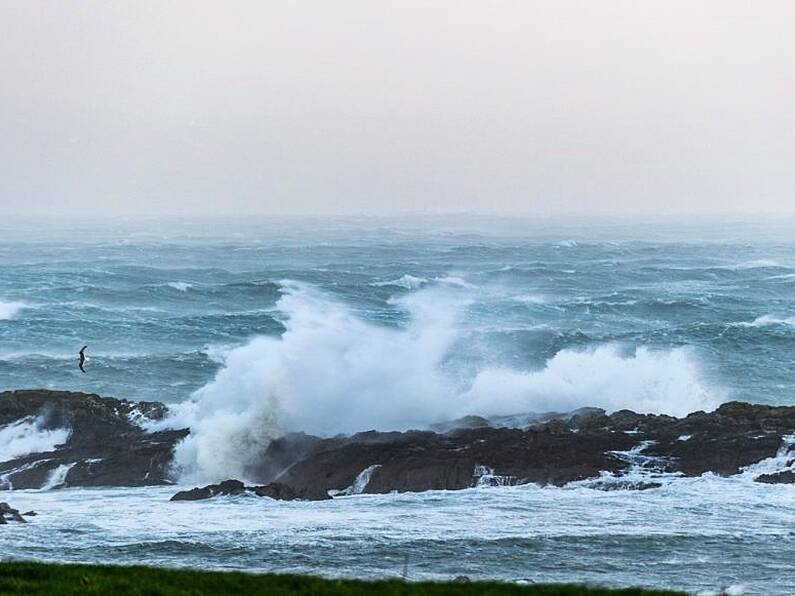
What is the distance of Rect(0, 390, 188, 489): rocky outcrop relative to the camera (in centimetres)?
2642

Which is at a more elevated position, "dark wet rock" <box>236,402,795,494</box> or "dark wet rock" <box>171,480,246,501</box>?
"dark wet rock" <box>236,402,795,494</box>

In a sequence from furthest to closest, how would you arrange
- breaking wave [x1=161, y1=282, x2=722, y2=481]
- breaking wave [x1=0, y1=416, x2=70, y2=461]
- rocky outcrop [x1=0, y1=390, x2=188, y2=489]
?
breaking wave [x1=161, y1=282, x2=722, y2=481], breaking wave [x1=0, y1=416, x2=70, y2=461], rocky outcrop [x1=0, y1=390, x2=188, y2=489]

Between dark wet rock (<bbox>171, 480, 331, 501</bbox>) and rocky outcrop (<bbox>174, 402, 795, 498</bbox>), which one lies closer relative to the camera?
dark wet rock (<bbox>171, 480, 331, 501</bbox>)

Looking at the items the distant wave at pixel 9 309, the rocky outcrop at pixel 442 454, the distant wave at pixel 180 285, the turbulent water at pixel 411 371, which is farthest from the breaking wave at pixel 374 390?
the distant wave at pixel 180 285

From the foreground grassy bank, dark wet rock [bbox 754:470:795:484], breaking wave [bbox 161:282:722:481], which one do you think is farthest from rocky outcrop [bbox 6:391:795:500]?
the foreground grassy bank

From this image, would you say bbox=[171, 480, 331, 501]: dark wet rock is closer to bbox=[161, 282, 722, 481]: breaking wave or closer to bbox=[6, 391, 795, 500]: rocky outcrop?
bbox=[6, 391, 795, 500]: rocky outcrop

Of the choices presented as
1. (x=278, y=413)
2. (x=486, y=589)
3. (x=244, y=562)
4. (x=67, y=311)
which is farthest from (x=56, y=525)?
(x=67, y=311)

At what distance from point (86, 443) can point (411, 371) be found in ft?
42.4

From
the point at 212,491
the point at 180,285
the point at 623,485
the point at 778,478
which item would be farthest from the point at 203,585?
the point at 180,285

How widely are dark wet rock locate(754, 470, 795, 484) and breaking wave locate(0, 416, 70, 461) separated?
20154mm

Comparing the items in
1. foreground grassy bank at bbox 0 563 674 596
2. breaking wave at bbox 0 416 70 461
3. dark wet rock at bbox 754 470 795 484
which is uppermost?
foreground grassy bank at bbox 0 563 674 596

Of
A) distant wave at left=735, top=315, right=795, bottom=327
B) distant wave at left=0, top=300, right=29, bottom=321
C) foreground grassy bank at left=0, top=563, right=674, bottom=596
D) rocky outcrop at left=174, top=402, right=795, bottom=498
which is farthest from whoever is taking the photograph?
distant wave at left=0, top=300, right=29, bottom=321

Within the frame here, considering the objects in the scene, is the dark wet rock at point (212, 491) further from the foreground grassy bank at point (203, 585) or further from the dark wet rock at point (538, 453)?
the foreground grassy bank at point (203, 585)

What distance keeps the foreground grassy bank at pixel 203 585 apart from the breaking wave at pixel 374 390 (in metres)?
13.9
